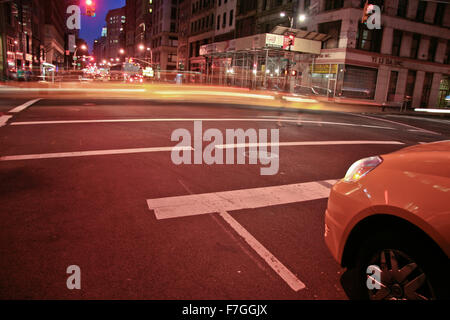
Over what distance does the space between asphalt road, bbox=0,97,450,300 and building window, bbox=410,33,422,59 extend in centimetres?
3600

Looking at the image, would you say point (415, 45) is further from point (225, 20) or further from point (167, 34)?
point (167, 34)

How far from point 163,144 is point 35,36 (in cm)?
7730

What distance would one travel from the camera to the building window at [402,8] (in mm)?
34969

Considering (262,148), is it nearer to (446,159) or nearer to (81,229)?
(81,229)

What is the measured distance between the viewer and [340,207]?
9.38 feet

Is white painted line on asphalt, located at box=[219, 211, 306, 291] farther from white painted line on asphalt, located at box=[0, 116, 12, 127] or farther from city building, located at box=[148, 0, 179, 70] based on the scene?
city building, located at box=[148, 0, 179, 70]

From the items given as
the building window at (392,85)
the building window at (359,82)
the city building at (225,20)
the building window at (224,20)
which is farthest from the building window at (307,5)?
the building window at (224,20)

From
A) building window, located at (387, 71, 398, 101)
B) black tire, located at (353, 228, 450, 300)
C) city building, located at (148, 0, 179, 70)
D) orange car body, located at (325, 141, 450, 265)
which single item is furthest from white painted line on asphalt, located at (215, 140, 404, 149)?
city building, located at (148, 0, 179, 70)

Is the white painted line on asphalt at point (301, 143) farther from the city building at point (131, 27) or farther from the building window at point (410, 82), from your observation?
the city building at point (131, 27)

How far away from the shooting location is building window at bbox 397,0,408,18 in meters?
35.0

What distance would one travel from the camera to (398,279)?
2348mm

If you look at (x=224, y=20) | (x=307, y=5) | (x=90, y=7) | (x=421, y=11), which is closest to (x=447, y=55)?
(x=421, y=11)

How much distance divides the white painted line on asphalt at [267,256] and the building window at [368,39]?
34.3m

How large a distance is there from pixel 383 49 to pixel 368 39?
2039mm
